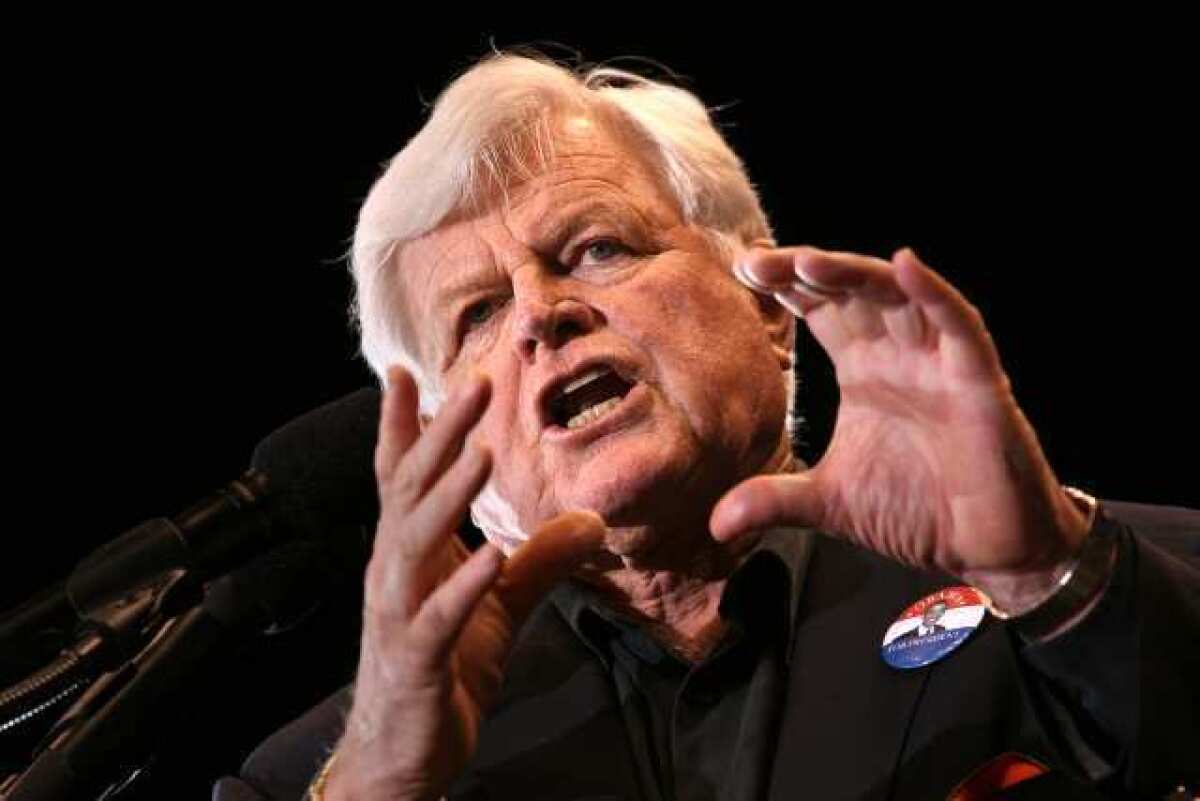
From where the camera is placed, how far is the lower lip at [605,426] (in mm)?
2152

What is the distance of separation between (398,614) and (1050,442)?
6.03ft

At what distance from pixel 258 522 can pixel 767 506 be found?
2.14 feet

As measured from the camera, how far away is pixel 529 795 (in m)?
2.04

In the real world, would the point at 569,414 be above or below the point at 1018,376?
above

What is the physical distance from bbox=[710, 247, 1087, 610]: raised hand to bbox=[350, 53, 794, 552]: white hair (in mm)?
840

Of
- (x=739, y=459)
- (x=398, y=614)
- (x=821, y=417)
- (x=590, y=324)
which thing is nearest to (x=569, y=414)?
(x=590, y=324)

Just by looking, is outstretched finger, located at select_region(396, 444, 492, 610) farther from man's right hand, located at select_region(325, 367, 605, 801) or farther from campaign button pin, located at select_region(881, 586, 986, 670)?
campaign button pin, located at select_region(881, 586, 986, 670)

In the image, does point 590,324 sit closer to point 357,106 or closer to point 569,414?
point 569,414

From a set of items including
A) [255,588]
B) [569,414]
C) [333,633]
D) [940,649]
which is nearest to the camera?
[255,588]

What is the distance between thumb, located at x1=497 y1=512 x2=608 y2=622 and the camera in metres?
1.64

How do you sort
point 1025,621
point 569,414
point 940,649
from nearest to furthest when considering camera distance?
point 1025,621 < point 940,649 < point 569,414

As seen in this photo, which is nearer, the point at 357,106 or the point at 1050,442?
the point at 1050,442

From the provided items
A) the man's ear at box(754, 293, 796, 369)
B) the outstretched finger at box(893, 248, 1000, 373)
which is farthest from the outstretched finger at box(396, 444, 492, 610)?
the man's ear at box(754, 293, 796, 369)

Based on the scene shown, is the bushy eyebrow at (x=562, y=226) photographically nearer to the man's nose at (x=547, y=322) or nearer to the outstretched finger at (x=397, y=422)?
the man's nose at (x=547, y=322)
